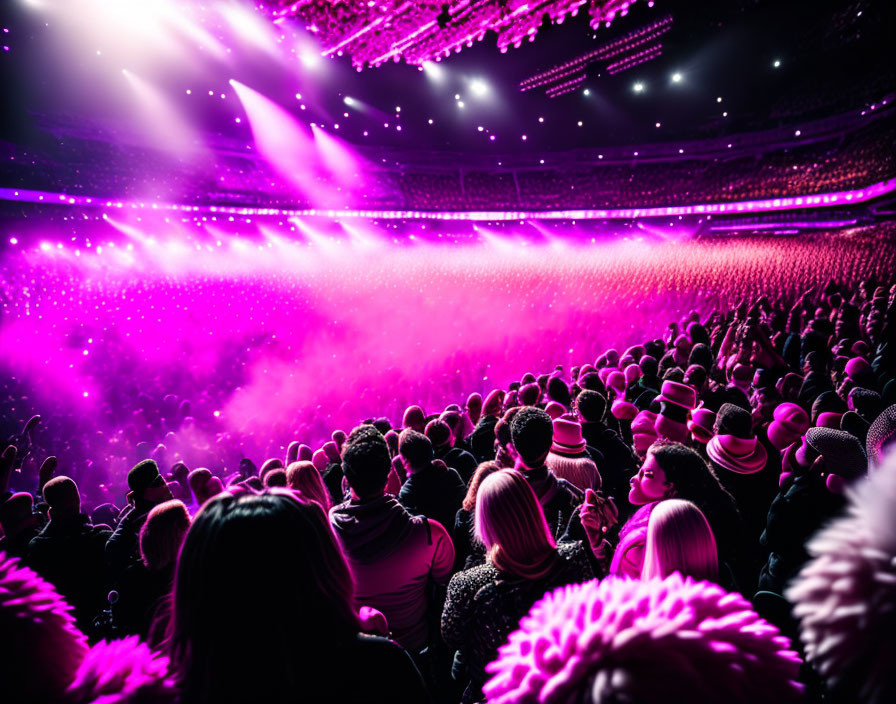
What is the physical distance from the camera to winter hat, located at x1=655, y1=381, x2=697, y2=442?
333 centimetres

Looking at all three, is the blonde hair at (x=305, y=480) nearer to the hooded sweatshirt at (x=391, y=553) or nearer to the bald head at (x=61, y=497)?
the hooded sweatshirt at (x=391, y=553)

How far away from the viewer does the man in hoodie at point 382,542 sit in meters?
2.09

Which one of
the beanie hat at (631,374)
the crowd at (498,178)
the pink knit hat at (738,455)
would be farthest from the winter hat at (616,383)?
the crowd at (498,178)

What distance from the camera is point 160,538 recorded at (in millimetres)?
1946

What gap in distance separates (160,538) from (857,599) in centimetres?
237

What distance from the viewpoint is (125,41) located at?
1542 centimetres

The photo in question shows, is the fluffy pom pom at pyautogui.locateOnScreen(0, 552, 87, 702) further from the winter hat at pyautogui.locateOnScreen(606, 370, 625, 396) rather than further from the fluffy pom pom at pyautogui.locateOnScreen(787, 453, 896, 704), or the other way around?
the winter hat at pyautogui.locateOnScreen(606, 370, 625, 396)

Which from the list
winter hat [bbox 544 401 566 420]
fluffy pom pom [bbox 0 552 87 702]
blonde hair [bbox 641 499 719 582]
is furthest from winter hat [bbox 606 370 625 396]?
fluffy pom pom [bbox 0 552 87 702]

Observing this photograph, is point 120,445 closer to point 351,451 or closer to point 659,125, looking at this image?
point 351,451

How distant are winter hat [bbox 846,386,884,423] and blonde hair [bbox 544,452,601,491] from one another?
8.36 feet

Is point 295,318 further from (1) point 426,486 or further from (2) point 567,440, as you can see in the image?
(2) point 567,440

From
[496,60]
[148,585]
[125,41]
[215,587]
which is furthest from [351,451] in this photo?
[496,60]

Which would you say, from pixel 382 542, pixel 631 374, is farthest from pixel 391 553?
pixel 631 374

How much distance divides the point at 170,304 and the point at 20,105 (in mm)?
8444
